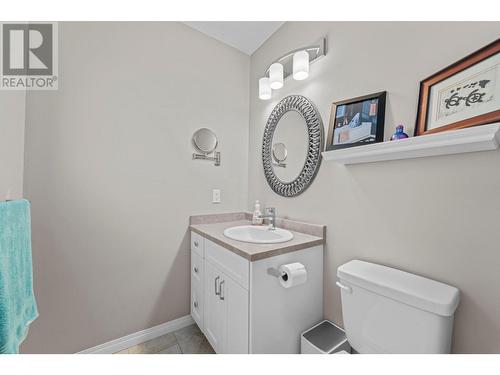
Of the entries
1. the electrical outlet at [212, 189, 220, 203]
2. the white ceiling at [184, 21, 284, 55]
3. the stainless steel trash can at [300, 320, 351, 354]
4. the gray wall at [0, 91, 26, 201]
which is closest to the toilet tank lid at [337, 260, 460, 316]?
the stainless steel trash can at [300, 320, 351, 354]

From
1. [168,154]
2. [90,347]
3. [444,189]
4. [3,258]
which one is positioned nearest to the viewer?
[3,258]

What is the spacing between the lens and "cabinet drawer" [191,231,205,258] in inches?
56.0

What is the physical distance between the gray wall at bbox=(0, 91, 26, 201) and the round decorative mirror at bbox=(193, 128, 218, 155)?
3.11ft

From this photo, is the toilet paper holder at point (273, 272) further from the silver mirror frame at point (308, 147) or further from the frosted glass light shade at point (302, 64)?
the frosted glass light shade at point (302, 64)

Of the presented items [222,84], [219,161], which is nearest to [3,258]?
[219,161]

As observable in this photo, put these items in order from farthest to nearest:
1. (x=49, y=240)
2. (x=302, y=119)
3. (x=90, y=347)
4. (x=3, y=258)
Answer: (x=302, y=119)
(x=90, y=347)
(x=49, y=240)
(x=3, y=258)

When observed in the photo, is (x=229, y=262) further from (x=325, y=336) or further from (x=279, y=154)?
(x=279, y=154)

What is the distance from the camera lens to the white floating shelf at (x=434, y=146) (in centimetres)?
62

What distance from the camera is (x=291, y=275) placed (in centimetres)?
95

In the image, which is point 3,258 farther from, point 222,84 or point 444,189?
point 222,84

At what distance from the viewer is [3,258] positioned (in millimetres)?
595

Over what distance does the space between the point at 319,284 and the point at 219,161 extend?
120 cm

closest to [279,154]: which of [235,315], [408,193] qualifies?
[408,193]

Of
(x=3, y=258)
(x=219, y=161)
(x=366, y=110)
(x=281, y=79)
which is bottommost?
(x=3, y=258)
